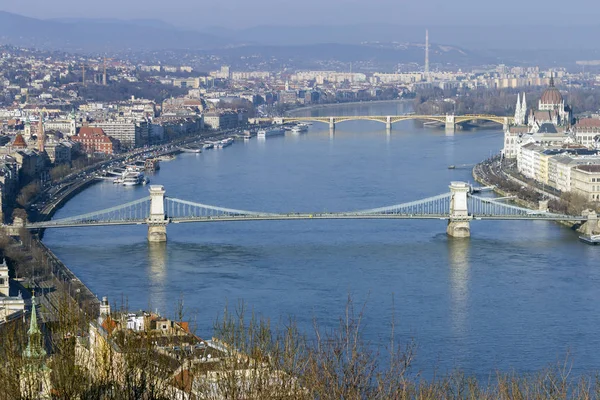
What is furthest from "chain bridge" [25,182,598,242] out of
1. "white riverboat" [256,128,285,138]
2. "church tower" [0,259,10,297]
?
"white riverboat" [256,128,285,138]

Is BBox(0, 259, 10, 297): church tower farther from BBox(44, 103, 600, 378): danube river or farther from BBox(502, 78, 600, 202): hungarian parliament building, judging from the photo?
BBox(502, 78, 600, 202): hungarian parliament building

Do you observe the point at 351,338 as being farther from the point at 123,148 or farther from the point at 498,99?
the point at 498,99

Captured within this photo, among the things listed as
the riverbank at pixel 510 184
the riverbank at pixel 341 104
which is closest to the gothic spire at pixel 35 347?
the riverbank at pixel 510 184

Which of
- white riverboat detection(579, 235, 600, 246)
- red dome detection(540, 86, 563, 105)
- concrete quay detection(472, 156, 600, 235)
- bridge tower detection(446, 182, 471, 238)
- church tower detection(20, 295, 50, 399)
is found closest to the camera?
church tower detection(20, 295, 50, 399)

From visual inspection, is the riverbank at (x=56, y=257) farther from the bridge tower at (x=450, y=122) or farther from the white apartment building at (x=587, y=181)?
the bridge tower at (x=450, y=122)

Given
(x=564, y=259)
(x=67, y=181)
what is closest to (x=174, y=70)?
(x=67, y=181)
